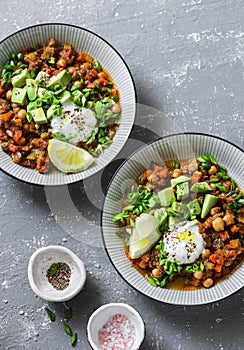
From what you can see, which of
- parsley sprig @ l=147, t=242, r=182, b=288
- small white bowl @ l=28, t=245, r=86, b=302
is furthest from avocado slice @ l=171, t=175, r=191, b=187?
small white bowl @ l=28, t=245, r=86, b=302

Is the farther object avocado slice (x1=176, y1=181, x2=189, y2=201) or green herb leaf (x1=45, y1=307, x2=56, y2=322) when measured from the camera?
green herb leaf (x1=45, y1=307, x2=56, y2=322)

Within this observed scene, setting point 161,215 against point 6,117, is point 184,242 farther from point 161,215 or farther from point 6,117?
point 6,117

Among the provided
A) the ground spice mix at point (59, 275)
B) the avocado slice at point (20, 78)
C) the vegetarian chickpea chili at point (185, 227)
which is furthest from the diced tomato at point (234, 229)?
the avocado slice at point (20, 78)

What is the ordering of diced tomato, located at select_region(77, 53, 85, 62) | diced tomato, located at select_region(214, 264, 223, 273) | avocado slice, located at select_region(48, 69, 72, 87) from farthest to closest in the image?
diced tomato, located at select_region(77, 53, 85, 62), avocado slice, located at select_region(48, 69, 72, 87), diced tomato, located at select_region(214, 264, 223, 273)

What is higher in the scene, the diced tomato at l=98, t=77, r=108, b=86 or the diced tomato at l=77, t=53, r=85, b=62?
the diced tomato at l=77, t=53, r=85, b=62

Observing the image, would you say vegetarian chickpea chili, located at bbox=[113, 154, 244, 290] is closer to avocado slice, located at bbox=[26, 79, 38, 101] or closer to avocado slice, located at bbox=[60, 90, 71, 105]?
avocado slice, located at bbox=[60, 90, 71, 105]

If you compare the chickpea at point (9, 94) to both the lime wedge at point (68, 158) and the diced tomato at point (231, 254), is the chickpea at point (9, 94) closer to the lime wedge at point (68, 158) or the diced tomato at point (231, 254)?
the lime wedge at point (68, 158)
